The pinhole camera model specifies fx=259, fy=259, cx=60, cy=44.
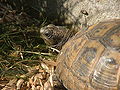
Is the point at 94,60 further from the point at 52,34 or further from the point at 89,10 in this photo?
the point at 89,10

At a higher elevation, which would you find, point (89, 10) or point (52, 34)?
point (89, 10)

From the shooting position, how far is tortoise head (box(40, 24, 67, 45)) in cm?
318

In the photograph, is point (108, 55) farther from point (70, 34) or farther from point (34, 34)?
point (34, 34)

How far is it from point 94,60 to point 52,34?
986 mm

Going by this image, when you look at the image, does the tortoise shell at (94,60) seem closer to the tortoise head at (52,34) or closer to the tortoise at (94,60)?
the tortoise at (94,60)

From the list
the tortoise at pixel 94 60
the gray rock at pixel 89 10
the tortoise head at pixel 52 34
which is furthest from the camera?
the tortoise head at pixel 52 34

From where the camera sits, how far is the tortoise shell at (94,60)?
2.25m

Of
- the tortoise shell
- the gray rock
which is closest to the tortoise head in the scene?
the gray rock

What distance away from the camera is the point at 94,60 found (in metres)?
2.33

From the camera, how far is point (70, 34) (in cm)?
331

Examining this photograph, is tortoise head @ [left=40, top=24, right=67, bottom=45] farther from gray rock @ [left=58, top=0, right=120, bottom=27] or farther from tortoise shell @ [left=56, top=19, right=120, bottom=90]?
tortoise shell @ [left=56, top=19, right=120, bottom=90]

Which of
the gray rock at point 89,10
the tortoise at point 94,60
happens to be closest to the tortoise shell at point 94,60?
the tortoise at point 94,60

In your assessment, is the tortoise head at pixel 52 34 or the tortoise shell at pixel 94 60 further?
the tortoise head at pixel 52 34

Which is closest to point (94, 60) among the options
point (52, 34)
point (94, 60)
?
point (94, 60)
